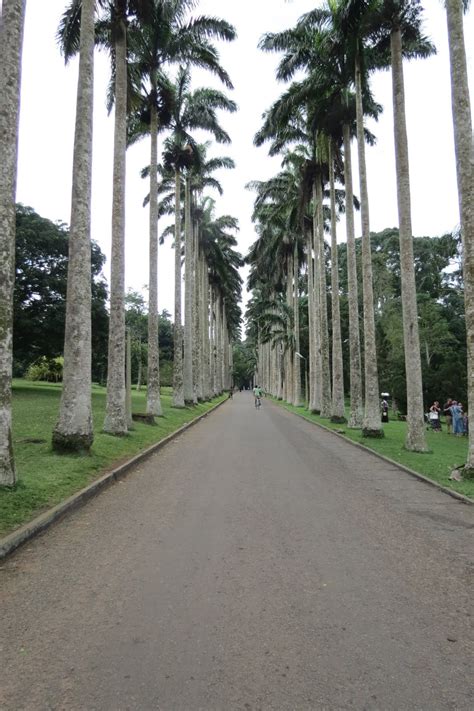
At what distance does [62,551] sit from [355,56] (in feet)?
57.5

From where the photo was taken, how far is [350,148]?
66.5 ft

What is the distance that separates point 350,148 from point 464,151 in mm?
11091

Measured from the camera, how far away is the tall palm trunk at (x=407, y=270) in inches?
525

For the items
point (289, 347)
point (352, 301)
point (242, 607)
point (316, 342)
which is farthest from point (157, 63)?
point (289, 347)

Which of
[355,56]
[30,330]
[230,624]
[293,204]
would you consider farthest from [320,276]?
[230,624]

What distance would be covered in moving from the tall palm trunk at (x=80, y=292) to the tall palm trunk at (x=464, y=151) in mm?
7501

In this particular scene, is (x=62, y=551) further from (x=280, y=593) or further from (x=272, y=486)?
(x=272, y=486)

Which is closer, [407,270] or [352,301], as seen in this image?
[407,270]

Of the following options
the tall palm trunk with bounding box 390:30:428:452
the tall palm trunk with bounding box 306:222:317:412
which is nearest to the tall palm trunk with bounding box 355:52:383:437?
the tall palm trunk with bounding box 390:30:428:452

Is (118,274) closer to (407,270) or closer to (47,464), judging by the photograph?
(47,464)

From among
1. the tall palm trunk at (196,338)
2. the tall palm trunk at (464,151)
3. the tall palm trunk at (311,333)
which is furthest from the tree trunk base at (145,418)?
the tall palm trunk at (196,338)

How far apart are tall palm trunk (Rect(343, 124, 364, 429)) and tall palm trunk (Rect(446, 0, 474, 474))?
8184mm

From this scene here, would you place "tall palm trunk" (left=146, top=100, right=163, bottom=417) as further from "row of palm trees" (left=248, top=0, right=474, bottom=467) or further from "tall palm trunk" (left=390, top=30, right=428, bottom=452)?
"tall palm trunk" (left=390, top=30, right=428, bottom=452)

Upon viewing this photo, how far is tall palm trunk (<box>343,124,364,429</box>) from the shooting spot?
61.6 ft
